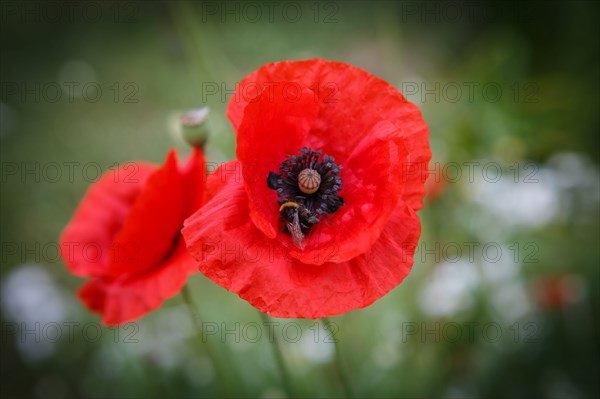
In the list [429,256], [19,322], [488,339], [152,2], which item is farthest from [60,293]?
[152,2]

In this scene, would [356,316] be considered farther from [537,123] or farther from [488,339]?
[537,123]

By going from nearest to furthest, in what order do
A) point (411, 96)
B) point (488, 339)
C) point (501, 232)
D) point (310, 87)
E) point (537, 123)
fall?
point (310, 87) → point (488, 339) → point (501, 232) → point (411, 96) → point (537, 123)

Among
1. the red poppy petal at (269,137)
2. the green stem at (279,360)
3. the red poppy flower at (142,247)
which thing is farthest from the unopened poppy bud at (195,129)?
the green stem at (279,360)

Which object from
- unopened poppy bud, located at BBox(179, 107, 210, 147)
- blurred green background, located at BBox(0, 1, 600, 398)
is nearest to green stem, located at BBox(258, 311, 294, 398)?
blurred green background, located at BBox(0, 1, 600, 398)

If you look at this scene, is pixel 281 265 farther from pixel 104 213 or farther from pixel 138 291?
pixel 104 213

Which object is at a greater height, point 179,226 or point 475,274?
point 179,226

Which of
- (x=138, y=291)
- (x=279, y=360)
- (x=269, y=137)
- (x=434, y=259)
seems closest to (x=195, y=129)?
(x=269, y=137)
